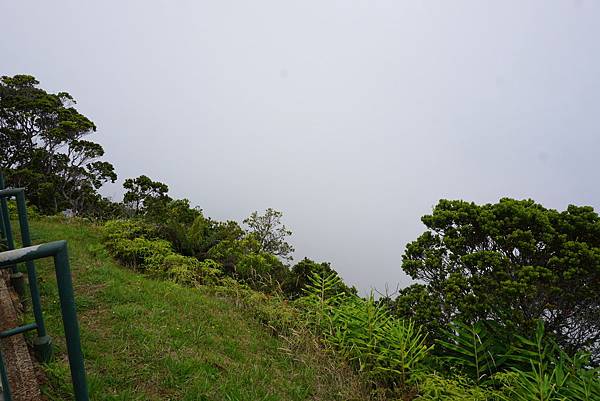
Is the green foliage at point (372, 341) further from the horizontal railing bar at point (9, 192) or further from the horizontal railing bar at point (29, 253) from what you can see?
the horizontal railing bar at point (9, 192)

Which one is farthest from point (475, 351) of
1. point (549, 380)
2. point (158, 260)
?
point (158, 260)

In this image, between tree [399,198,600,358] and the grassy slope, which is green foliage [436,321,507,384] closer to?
tree [399,198,600,358]

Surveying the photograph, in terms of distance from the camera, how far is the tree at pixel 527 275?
415 centimetres

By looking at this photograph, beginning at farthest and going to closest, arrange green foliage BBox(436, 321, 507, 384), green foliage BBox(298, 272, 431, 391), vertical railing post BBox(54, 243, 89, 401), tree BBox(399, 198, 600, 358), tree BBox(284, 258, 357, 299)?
tree BBox(284, 258, 357, 299) < tree BBox(399, 198, 600, 358) < green foliage BBox(436, 321, 507, 384) < green foliage BBox(298, 272, 431, 391) < vertical railing post BBox(54, 243, 89, 401)

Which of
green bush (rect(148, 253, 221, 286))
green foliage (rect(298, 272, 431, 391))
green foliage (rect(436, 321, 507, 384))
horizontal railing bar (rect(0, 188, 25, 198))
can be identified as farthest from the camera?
green bush (rect(148, 253, 221, 286))

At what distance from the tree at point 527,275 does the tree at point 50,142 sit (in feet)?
37.8

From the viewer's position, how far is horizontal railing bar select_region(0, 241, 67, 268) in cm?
119

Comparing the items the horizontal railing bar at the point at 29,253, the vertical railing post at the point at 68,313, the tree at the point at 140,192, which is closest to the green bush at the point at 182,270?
the vertical railing post at the point at 68,313

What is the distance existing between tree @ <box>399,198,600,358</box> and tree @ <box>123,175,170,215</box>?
28.1 ft

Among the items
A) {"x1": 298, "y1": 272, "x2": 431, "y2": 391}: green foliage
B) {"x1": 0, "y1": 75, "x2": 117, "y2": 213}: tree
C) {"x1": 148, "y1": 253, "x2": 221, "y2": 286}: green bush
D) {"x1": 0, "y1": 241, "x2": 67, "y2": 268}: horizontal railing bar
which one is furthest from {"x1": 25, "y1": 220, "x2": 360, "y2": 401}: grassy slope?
{"x1": 0, "y1": 75, "x2": 117, "y2": 213}: tree

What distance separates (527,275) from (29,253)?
452 cm

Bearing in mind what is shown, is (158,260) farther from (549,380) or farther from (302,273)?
(549,380)

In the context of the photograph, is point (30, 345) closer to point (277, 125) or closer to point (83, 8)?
point (83, 8)

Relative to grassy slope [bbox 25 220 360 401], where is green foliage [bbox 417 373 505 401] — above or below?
above
